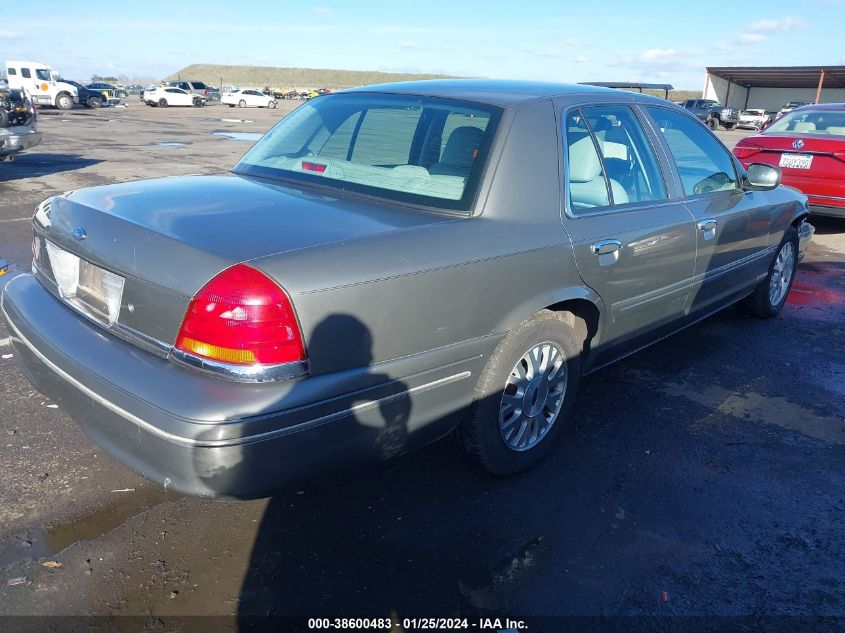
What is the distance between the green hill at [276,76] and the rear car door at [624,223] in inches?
4388

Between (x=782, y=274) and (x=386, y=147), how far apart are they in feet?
12.8

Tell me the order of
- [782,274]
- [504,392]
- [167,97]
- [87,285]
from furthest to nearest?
[167,97] < [782,274] < [504,392] < [87,285]

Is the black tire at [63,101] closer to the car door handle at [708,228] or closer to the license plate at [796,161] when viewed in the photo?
the license plate at [796,161]

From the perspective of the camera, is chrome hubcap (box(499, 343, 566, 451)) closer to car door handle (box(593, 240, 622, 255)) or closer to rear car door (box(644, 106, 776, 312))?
car door handle (box(593, 240, 622, 255))

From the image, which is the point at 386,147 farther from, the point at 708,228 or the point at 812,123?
the point at 812,123

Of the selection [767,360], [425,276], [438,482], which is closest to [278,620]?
[438,482]

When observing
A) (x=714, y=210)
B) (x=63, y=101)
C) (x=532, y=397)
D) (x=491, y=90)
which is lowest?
(x=532, y=397)

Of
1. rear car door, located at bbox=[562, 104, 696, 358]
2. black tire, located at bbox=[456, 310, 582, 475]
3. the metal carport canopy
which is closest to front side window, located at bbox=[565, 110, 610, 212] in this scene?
rear car door, located at bbox=[562, 104, 696, 358]

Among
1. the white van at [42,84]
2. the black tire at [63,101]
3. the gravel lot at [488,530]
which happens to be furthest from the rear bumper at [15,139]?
the black tire at [63,101]

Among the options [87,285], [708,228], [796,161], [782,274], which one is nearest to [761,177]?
[708,228]

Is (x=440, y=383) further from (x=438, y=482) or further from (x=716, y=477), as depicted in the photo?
(x=716, y=477)

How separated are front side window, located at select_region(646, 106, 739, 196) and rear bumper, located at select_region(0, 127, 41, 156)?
36.1 feet

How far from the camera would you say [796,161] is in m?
8.38

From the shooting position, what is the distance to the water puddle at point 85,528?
8.44 feet
